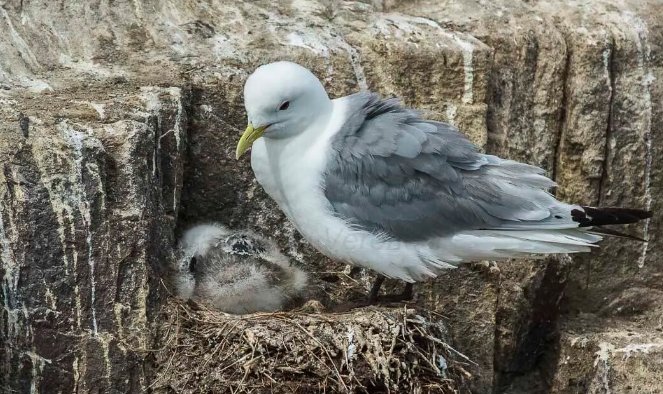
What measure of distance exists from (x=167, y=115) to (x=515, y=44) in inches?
64.9

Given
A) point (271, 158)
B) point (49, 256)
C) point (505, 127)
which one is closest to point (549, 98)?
point (505, 127)

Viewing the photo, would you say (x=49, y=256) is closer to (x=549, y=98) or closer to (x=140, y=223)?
(x=140, y=223)

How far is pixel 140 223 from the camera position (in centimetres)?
421

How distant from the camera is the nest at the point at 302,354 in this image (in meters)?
4.14

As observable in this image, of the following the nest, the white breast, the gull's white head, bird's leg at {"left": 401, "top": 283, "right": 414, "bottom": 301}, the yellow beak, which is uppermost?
the gull's white head

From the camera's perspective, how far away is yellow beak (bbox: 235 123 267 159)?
4.29m

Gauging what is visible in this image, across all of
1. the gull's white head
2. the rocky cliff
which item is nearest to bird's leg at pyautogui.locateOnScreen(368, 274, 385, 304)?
the rocky cliff

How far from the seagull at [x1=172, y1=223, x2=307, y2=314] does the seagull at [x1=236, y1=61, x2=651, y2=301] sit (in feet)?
1.07

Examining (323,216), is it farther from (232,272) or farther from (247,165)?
(247,165)

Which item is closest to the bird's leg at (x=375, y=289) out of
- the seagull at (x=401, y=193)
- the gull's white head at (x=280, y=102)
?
the seagull at (x=401, y=193)

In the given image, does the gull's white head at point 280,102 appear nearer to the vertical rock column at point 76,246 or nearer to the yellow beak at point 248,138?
the yellow beak at point 248,138

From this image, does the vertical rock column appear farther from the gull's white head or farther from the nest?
the gull's white head

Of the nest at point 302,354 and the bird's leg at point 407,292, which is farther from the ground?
the nest at point 302,354

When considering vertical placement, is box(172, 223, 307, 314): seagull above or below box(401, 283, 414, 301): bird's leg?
above
